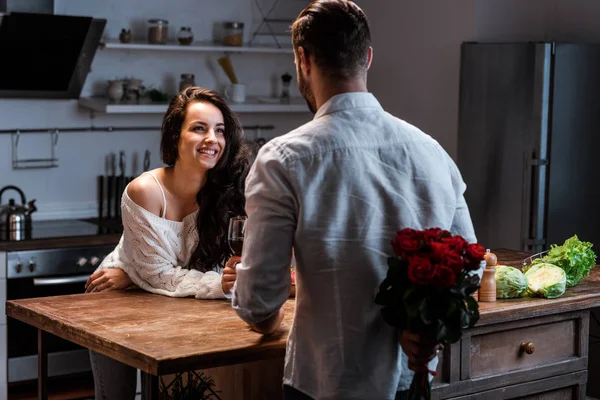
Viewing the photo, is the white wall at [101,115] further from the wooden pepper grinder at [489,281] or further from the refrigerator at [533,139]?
the wooden pepper grinder at [489,281]

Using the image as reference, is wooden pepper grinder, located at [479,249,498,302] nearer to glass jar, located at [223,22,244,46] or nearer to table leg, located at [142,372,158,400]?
table leg, located at [142,372,158,400]

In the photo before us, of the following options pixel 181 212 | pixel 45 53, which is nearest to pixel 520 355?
pixel 181 212

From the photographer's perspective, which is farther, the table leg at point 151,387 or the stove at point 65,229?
the stove at point 65,229

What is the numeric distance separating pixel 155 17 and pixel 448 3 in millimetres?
1698

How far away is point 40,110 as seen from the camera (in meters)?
5.39

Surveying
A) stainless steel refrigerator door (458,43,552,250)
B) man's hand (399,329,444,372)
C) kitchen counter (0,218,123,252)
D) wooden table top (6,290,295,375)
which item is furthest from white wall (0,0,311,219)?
man's hand (399,329,444,372)

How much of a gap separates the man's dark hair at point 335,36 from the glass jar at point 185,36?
351cm

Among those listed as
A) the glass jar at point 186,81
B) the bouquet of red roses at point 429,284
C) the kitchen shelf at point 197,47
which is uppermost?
the kitchen shelf at point 197,47

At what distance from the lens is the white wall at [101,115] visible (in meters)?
5.37

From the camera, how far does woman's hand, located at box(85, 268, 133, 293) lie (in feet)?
10.4

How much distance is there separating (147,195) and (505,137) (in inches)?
99.1

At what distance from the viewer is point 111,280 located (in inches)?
125

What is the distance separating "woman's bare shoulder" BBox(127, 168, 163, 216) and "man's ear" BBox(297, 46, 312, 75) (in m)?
1.18

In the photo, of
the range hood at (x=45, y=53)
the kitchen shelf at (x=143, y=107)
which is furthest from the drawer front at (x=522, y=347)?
the range hood at (x=45, y=53)
